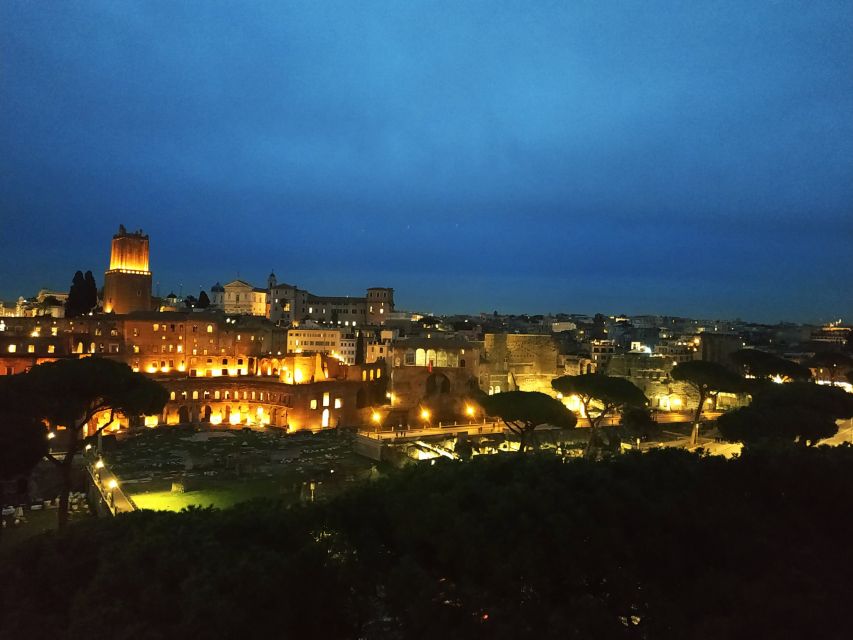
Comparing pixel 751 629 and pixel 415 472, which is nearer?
pixel 751 629

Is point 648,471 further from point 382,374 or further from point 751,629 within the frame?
point 382,374

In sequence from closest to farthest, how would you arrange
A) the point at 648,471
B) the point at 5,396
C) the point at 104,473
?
the point at 648,471
the point at 5,396
the point at 104,473

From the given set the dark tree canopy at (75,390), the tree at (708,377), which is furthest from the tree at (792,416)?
the dark tree canopy at (75,390)

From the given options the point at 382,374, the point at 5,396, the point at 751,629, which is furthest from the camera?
the point at 382,374

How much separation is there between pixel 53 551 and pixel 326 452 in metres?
22.0

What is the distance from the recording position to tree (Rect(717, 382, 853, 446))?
21812mm

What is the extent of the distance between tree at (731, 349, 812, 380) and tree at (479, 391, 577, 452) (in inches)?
789

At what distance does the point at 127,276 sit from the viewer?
51.5 metres

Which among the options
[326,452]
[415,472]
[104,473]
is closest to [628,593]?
[415,472]

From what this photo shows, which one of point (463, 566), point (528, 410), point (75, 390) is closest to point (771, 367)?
point (528, 410)

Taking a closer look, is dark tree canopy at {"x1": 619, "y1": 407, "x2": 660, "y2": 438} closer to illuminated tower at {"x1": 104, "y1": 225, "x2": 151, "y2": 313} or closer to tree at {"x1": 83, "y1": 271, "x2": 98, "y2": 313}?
illuminated tower at {"x1": 104, "y1": 225, "x2": 151, "y2": 313}

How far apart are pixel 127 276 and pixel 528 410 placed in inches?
1536

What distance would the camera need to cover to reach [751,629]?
7152 mm

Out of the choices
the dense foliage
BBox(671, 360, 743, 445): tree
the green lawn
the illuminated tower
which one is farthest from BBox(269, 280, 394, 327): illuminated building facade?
the dense foliage
